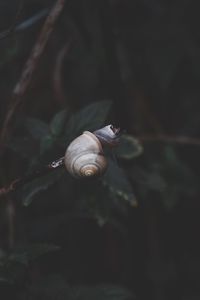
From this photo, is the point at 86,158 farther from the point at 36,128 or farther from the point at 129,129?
the point at 129,129

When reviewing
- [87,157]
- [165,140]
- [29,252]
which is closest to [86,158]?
[87,157]

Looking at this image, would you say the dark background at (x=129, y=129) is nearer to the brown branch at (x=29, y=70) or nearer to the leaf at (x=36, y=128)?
the leaf at (x=36, y=128)

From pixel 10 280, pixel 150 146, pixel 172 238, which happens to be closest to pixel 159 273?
pixel 172 238

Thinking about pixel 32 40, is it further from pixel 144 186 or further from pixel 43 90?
pixel 144 186

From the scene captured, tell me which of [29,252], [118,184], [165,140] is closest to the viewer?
[29,252]

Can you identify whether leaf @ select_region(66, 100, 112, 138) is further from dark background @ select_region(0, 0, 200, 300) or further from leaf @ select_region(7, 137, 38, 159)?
dark background @ select_region(0, 0, 200, 300)

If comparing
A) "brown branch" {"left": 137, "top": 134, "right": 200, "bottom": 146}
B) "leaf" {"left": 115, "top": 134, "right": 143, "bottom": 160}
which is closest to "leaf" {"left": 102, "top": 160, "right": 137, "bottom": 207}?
"leaf" {"left": 115, "top": 134, "right": 143, "bottom": 160}
